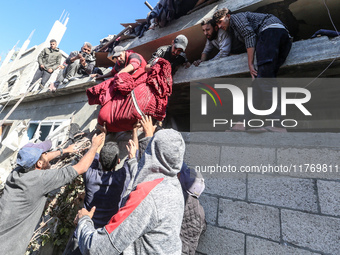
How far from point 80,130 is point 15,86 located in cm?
1271

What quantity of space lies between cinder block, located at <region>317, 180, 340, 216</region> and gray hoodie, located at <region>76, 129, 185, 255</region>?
1489mm

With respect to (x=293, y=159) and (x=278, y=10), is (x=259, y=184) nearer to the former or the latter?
(x=293, y=159)

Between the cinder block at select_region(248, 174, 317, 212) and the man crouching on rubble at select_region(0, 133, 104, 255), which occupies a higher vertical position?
the cinder block at select_region(248, 174, 317, 212)

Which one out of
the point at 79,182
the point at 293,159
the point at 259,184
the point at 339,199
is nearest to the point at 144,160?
the point at 259,184

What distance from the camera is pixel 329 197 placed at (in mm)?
1755

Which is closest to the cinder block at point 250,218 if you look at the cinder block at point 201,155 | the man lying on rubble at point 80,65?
the cinder block at point 201,155

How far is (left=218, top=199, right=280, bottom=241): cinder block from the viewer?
188cm

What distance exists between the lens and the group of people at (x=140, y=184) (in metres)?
1.17

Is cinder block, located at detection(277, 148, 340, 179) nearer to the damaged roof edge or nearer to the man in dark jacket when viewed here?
the damaged roof edge

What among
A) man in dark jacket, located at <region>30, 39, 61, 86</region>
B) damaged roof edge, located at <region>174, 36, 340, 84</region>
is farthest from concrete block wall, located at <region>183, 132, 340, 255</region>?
man in dark jacket, located at <region>30, 39, 61, 86</region>

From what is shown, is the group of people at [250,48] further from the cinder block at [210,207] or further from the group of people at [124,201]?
the group of people at [124,201]

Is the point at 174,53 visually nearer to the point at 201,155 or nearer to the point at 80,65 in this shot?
the point at 201,155

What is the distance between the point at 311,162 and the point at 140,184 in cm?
187

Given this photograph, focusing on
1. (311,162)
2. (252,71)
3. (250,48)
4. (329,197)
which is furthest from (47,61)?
(329,197)
